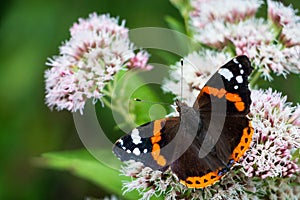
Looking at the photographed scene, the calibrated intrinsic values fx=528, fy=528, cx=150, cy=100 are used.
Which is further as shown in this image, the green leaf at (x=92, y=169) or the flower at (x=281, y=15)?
the flower at (x=281, y=15)

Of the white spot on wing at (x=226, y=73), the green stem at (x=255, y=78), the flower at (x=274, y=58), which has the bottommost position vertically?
the white spot on wing at (x=226, y=73)

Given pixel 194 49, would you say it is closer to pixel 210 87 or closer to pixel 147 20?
pixel 210 87

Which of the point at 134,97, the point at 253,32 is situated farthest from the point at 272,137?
the point at 134,97

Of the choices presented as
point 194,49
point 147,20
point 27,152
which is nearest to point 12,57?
point 27,152

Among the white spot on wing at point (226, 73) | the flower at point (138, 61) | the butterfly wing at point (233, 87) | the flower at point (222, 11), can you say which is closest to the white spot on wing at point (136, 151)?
the butterfly wing at point (233, 87)

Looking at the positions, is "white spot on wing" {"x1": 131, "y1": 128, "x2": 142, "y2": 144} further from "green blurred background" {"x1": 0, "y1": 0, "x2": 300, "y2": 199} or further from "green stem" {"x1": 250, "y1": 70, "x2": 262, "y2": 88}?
"green blurred background" {"x1": 0, "y1": 0, "x2": 300, "y2": 199}

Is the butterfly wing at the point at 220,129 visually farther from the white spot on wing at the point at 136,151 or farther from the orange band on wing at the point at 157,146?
the white spot on wing at the point at 136,151

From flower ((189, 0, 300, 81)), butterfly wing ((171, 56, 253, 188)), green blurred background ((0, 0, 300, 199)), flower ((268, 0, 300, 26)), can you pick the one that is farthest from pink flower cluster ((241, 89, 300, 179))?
green blurred background ((0, 0, 300, 199))
